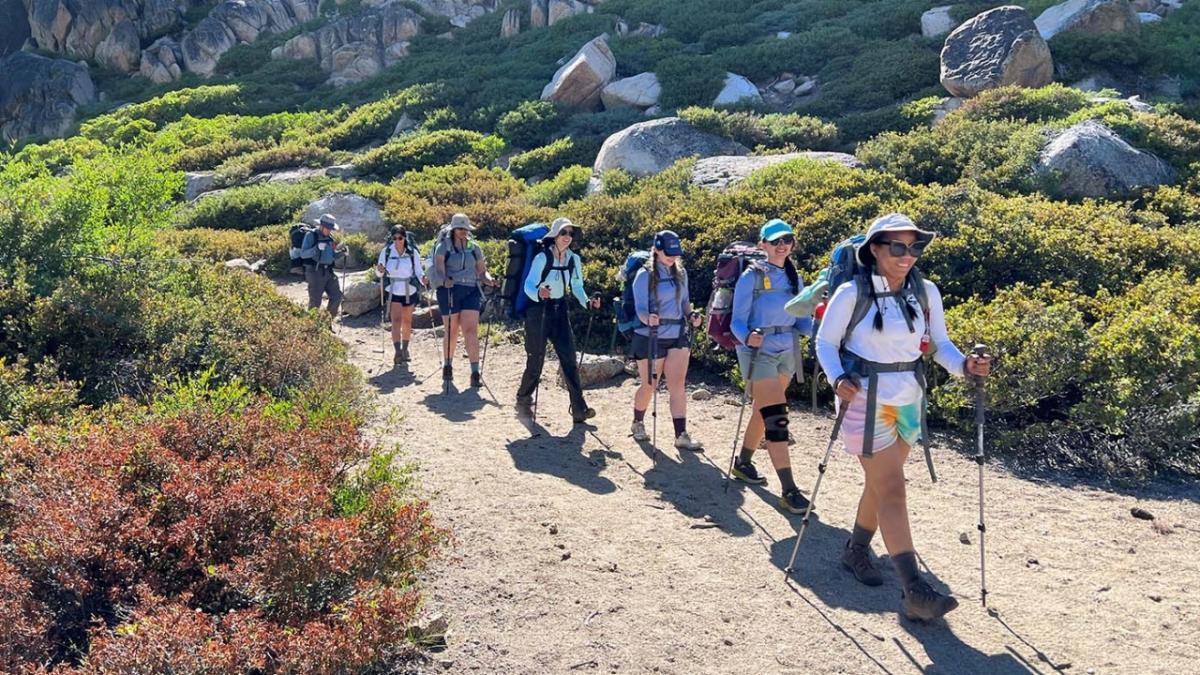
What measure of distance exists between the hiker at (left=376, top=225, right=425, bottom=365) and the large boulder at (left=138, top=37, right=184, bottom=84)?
118ft

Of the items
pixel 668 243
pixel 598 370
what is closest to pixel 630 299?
pixel 668 243

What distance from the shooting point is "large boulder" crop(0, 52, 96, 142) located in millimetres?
39406

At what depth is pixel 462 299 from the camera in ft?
33.1

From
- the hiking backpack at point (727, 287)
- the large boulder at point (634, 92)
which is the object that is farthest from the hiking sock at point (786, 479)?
the large boulder at point (634, 92)

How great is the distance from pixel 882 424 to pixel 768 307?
6.26 ft

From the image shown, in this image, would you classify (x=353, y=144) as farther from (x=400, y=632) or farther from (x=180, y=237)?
(x=400, y=632)

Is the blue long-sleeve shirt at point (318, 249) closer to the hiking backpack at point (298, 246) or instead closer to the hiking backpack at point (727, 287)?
the hiking backpack at point (298, 246)

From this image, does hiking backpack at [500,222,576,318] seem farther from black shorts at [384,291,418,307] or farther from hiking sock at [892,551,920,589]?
hiking sock at [892,551,920,589]

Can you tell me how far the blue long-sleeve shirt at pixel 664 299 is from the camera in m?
7.56

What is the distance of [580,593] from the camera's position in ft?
16.8

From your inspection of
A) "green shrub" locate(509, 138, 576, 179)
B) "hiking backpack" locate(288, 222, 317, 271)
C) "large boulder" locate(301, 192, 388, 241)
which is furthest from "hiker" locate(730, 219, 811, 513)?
"green shrub" locate(509, 138, 576, 179)

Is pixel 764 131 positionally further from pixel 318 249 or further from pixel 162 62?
pixel 162 62

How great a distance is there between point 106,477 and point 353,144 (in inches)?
965

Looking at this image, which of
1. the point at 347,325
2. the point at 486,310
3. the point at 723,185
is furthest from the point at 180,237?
the point at 723,185
